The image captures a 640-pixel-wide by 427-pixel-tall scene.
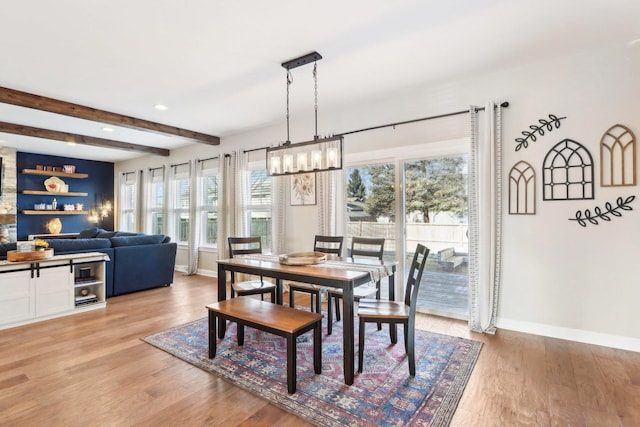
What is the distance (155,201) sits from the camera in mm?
7625

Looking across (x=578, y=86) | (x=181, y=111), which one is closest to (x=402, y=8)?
(x=578, y=86)

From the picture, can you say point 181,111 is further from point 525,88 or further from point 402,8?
point 525,88

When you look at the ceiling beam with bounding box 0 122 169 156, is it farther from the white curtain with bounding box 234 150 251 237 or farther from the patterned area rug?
the patterned area rug

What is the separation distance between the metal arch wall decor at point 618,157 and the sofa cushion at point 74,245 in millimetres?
5921

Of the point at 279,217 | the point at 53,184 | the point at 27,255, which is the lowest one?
the point at 27,255

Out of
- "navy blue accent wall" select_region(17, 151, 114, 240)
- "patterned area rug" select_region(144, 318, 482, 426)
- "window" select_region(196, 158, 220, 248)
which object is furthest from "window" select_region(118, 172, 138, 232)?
"patterned area rug" select_region(144, 318, 482, 426)

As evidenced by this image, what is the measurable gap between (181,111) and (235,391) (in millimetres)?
3863

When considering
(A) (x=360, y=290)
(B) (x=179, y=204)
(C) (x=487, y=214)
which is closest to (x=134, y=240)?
(B) (x=179, y=204)

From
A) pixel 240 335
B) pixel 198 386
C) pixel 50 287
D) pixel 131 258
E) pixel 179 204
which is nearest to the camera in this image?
pixel 198 386

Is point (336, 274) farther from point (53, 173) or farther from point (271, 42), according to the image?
point (53, 173)

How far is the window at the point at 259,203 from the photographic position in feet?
18.2

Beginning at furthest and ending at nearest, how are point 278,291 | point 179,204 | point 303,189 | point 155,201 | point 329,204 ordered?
point 155,201
point 179,204
point 303,189
point 329,204
point 278,291

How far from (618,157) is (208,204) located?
20.2ft

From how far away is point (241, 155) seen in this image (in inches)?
223
